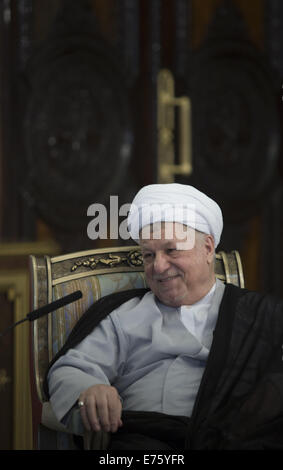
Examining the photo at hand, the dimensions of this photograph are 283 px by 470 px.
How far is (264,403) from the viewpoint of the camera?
1451 mm

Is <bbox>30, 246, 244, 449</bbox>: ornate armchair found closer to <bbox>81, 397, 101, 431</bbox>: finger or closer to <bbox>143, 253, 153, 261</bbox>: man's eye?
<bbox>81, 397, 101, 431</bbox>: finger

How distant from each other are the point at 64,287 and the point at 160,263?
42cm

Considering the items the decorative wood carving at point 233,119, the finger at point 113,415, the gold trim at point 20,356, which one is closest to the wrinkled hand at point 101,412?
the finger at point 113,415

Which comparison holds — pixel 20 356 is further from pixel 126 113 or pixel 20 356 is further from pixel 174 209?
→ pixel 174 209

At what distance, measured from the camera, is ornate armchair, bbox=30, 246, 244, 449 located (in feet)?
5.80

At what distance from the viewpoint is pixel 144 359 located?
5.53ft

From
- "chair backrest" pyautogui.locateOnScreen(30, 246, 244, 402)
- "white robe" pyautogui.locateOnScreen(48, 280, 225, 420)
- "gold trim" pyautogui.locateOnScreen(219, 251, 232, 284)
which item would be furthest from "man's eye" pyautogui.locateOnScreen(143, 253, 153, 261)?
"gold trim" pyautogui.locateOnScreen(219, 251, 232, 284)

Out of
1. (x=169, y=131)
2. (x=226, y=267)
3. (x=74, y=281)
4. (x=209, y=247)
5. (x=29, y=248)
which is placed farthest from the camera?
(x=169, y=131)

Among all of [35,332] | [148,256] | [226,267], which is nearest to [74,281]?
[35,332]

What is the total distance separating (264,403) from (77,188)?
2189mm

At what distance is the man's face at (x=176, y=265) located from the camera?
163 centimetres

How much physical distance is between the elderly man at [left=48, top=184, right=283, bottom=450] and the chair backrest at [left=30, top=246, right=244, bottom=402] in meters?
0.16

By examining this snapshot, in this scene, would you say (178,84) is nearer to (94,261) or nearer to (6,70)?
(6,70)

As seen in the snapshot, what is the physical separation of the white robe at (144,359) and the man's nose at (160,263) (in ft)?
0.47
